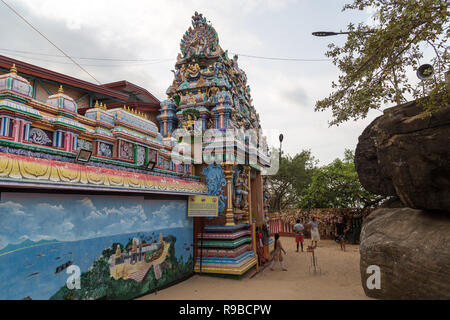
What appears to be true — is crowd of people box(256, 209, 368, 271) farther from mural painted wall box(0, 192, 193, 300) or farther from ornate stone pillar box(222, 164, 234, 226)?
mural painted wall box(0, 192, 193, 300)

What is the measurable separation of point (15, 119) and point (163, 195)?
3.83 metres

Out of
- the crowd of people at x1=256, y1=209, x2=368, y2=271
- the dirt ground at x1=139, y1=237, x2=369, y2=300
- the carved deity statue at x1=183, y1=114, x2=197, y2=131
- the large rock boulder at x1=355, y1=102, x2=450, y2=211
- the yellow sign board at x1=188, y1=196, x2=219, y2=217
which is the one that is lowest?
the dirt ground at x1=139, y1=237, x2=369, y2=300

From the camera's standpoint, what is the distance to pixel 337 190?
1961 cm

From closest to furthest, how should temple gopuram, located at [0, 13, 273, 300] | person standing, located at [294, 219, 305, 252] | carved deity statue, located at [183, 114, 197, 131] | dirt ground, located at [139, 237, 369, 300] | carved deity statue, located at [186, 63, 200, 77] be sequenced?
temple gopuram, located at [0, 13, 273, 300]
dirt ground, located at [139, 237, 369, 300]
carved deity statue, located at [183, 114, 197, 131]
carved deity statue, located at [186, 63, 200, 77]
person standing, located at [294, 219, 305, 252]

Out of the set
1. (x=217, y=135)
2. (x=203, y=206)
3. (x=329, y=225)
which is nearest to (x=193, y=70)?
(x=217, y=135)

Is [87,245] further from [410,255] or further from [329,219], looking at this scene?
[329,219]

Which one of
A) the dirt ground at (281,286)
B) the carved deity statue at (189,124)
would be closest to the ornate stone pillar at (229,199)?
the dirt ground at (281,286)

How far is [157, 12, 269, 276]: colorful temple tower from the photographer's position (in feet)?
30.0

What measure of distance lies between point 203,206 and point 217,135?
2.87m

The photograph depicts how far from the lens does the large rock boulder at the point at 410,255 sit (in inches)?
212

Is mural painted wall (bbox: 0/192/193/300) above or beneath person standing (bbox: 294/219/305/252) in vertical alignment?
above

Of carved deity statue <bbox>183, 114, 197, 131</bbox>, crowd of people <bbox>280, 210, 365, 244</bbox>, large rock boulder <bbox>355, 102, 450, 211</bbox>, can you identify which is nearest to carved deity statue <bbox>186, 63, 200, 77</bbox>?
carved deity statue <bbox>183, 114, 197, 131</bbox>

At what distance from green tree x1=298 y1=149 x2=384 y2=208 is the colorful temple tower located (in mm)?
9095

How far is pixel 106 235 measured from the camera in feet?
19.3
